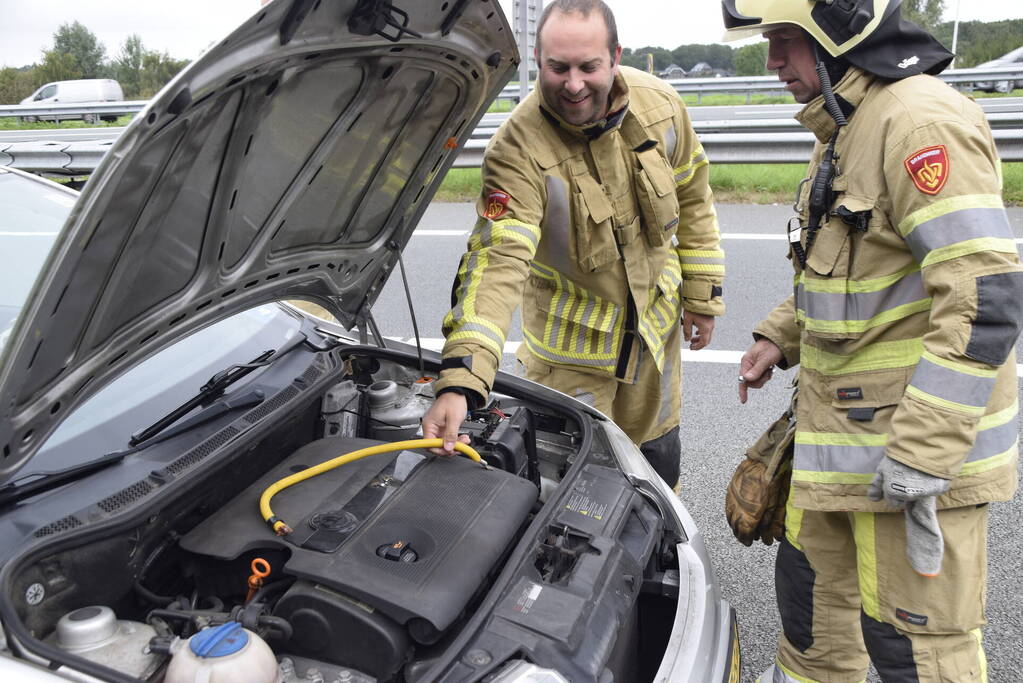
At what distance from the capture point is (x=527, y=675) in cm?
139

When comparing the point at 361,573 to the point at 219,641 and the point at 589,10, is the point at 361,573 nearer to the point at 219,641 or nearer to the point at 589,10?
the point at 219,641

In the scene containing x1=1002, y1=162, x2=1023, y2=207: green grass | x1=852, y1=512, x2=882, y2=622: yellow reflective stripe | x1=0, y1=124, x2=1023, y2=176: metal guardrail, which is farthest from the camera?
x1=1002, y1=162, x2=1023, y2=207: green grass

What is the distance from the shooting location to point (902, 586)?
74.0 inches

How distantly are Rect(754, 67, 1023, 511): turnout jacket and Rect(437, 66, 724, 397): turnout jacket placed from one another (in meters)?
0.64

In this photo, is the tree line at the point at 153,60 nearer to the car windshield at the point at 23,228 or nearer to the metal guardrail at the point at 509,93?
the metal guardrail at the point at 509,93

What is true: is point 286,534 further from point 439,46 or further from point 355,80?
point 439,46

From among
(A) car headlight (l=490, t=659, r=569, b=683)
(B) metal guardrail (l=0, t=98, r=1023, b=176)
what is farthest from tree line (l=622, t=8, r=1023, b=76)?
(A) car headlight (l=490, t=659, r=569, b=683)

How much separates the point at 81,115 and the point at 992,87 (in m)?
18.3

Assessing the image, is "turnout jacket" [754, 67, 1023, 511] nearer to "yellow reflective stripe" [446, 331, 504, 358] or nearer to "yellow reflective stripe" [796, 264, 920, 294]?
"yellow reflective stripe" [796, 264, 920, 294]

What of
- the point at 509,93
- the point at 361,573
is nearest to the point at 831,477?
the point at 361,573

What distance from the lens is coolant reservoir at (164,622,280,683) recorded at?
132cm

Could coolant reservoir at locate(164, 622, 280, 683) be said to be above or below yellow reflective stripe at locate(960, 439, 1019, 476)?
above

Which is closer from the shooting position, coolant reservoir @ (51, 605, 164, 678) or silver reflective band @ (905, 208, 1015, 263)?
coolant reservoir @ (51, 605, 164, 678)

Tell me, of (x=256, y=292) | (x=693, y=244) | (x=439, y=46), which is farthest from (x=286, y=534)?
(x=693, y=244)
